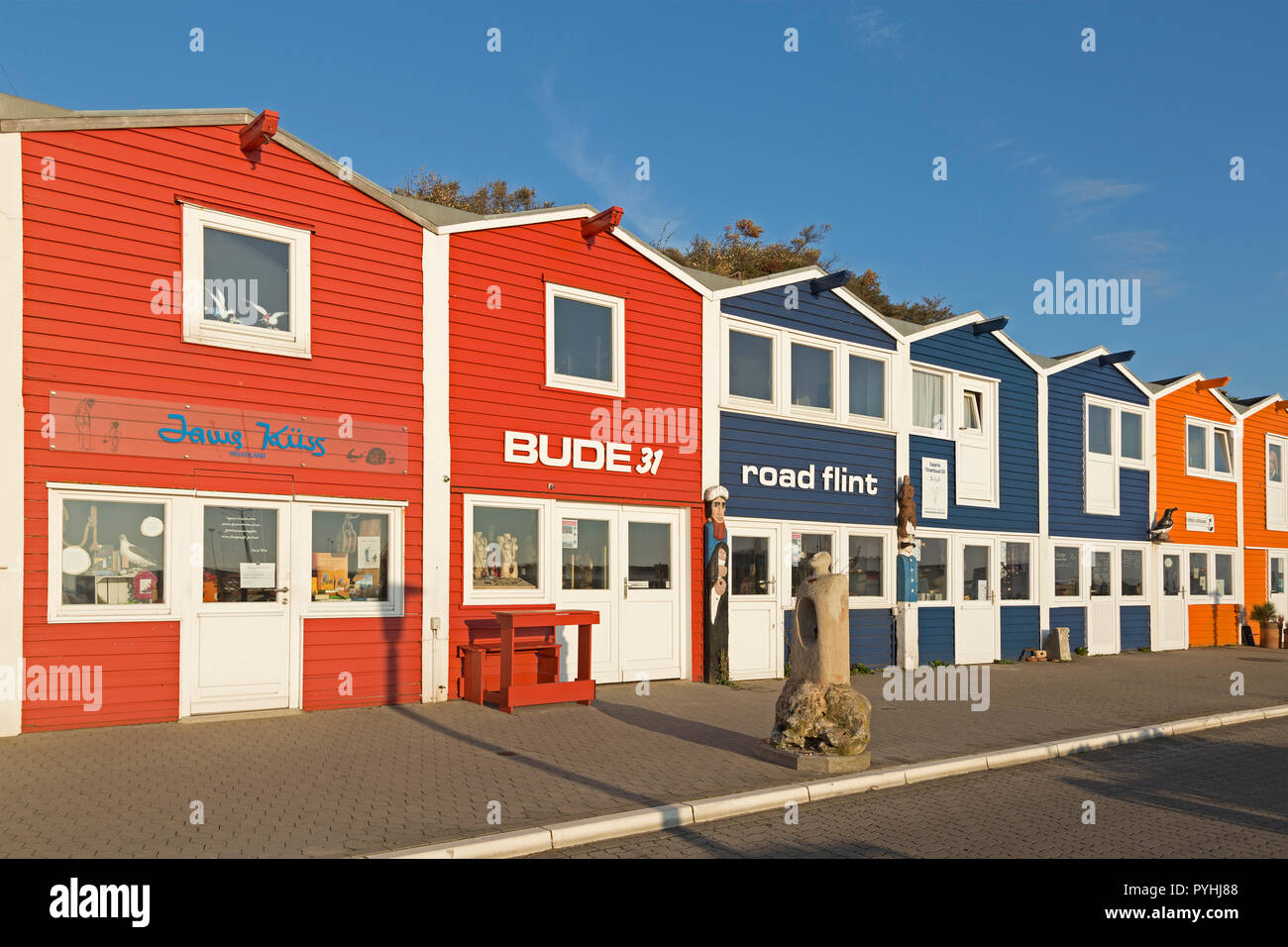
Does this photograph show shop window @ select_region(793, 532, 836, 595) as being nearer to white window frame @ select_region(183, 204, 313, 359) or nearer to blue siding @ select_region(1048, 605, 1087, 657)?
blue siding @ select_region(1048, 605, 1087, 657)

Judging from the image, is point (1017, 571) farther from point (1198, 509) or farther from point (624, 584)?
point (624, 584)

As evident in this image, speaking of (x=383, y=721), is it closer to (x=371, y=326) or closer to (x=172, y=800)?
(x=172, y=800)

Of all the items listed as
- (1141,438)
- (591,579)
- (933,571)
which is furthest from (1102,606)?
(591,579)

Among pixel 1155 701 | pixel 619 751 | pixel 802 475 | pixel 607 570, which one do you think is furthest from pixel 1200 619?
pixel 619 751

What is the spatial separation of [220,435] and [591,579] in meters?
5.18

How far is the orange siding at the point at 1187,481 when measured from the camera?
24.5 m

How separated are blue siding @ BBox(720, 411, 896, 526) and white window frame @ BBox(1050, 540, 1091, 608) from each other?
18.1 feet

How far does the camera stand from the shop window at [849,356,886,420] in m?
17.5

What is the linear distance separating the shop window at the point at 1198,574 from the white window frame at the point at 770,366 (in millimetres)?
14958

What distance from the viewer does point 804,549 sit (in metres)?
16.4

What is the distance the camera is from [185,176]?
10836mm

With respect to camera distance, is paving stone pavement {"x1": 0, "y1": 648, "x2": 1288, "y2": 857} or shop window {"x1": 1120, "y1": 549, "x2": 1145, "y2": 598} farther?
shop window {"x1": 1120, "y1": 549, "x2": 1145, "y2": 598}

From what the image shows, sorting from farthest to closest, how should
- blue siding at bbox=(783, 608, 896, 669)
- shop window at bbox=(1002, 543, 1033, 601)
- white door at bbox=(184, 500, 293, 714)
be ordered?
shop window at bbox=(1002, 543, 1033, 601) < blue siding at bbox=(783, 608, 896, 669) < white door at bbox=(184, 500, 293, 714)

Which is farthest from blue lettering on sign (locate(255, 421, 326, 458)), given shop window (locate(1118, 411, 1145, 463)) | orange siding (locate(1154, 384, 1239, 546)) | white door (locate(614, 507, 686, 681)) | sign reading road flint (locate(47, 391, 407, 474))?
orange siding (locate(1154, 384, 1239, 546))
